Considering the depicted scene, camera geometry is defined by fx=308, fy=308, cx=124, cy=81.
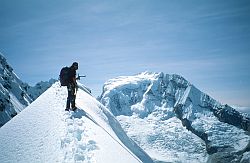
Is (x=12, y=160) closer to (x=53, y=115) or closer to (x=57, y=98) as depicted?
(x=53, y=115)

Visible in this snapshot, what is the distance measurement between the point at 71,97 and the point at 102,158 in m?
6.52

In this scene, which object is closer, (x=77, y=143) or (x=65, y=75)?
(x=77, y=143)

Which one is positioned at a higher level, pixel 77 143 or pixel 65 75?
pixel 65 75

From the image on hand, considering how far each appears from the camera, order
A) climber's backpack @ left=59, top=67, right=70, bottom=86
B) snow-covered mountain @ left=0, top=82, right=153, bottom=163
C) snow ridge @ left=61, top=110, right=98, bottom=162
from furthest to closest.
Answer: climber's backpack @ left=59, top=67, right=70, bottom=86, snow-covered mountain @ left=0, top=82, right=153, bottom=163, snow ridge @ left=61, top=110, right=98, bottom=162

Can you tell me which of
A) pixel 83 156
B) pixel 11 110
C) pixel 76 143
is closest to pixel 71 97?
pixel 76 143

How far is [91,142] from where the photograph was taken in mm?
11477

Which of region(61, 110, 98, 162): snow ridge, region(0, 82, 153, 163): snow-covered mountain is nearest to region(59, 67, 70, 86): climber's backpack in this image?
region(0, 82, 153, 163): snow-covered mountain

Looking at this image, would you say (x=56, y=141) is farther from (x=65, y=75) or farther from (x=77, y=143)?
(x=65, y=75)

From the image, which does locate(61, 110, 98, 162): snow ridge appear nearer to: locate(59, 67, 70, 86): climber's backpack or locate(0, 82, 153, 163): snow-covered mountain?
locate(0, 82, 153, 163): snow-covered mountain

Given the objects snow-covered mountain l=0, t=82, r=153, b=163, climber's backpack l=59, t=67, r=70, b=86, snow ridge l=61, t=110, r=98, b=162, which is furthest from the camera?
climber's backpack l=59, t=67, r=70, b=86

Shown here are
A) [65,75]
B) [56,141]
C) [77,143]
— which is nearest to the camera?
[77,143]

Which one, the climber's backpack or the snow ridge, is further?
the climber's backpack

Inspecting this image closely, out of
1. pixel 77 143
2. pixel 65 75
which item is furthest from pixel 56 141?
pixel 65 75

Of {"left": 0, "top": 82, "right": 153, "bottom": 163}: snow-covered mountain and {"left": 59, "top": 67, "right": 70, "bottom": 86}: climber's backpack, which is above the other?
{"left": 59, "top": 67, "right": 70, "bottom": 86}: climber's backpack
